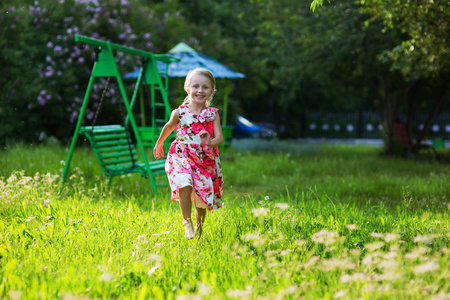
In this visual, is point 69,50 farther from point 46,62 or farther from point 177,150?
point 177,150

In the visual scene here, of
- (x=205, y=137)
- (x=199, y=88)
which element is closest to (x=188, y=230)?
(x=205, y=137)

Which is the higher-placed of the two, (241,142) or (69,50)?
(69,50)

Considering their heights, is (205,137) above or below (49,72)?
below

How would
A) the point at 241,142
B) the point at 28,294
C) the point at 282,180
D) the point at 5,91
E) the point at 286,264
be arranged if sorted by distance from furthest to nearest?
the point at 241,142 < the point at 5,91 < the point at 282,180 < the point at 286,264 < the point at 28,294

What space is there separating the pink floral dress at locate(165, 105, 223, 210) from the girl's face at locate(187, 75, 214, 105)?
11cm

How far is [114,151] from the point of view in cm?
664

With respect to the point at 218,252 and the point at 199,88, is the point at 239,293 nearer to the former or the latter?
the point at 218,252

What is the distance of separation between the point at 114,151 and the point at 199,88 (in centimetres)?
307

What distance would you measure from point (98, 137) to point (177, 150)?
8.88ft

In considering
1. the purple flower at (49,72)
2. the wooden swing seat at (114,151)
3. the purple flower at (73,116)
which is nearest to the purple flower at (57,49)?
the purple flower at (49,72)

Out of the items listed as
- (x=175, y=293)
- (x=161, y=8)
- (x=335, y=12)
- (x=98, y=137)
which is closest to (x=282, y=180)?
(x=98, y=137)

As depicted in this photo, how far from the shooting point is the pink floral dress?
3854 millimetres

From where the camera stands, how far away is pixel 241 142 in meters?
14.3

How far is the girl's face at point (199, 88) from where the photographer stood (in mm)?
3912
